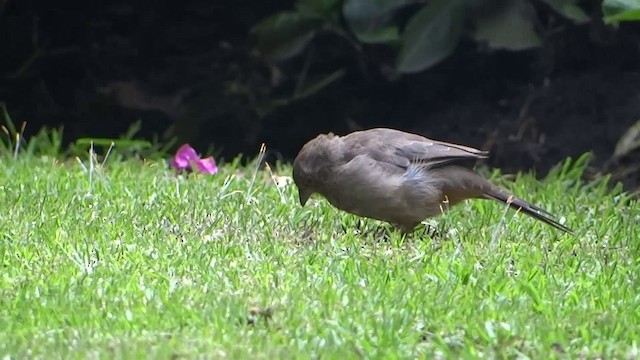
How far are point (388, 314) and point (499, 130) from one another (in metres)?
4.29

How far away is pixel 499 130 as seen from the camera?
8.07 m

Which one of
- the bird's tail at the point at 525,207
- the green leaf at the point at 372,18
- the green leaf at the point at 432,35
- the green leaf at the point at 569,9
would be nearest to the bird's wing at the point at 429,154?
the bird's tail at the point at 525,207

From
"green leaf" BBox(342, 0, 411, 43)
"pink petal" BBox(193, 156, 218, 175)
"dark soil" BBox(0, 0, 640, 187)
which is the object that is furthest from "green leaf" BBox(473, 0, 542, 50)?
"pink petal" BBox(193, 156, 218, 175)

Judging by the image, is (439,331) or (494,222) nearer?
(439,331)

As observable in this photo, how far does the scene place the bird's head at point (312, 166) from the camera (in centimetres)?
559

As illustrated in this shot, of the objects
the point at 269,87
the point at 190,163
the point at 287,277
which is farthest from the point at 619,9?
the point at 269,87

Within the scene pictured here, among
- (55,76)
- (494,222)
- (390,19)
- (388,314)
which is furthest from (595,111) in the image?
(388,314)

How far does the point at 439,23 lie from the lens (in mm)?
7324

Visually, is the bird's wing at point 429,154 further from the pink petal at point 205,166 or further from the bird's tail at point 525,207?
the pink petal at point 205,166

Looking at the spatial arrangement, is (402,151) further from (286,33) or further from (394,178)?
(286,33)

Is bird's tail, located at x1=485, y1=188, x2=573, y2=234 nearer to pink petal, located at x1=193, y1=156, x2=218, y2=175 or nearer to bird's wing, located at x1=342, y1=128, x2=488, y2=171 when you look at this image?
bird's wing, located at x1=342, y1=128, x2=488, y2=171

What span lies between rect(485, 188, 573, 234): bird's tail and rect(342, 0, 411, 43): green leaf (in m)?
2.10

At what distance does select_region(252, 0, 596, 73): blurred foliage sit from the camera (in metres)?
7.29

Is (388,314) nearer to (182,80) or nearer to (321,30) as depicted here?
(321,30)
